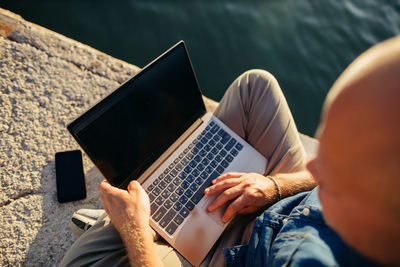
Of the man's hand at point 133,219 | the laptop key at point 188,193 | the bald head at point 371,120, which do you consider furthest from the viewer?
the laptop key at point 188,193

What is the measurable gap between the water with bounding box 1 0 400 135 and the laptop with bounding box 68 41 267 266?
1.78 m

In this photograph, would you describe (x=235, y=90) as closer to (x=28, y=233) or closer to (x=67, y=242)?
(x=67, y=242)

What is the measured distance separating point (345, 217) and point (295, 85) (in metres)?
3.01

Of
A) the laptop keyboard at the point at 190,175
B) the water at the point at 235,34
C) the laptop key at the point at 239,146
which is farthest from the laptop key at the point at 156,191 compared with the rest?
the water at the point at 235,34

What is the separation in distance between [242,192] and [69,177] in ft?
3.49

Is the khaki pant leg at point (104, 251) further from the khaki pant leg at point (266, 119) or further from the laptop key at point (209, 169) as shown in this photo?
the khaki pant leg at point (266, 119)

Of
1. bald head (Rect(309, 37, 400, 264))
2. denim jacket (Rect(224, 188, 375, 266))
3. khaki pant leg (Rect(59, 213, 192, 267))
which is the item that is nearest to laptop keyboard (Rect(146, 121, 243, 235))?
khaki pant leg (Rect(59, 213, 192, 267))

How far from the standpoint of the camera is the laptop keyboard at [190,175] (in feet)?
3.95

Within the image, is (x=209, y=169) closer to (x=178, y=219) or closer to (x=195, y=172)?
(x=195, y=172)

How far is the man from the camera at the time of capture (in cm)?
51

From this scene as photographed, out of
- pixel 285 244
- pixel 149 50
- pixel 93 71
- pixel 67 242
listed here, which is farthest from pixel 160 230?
pixel 149 50

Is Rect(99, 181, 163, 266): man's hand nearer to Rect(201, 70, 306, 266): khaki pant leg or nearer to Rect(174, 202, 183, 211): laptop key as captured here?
Rect(174, 202, 183, 211): laptop key

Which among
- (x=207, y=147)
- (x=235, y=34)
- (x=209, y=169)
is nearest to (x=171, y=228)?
(x=209, y=169)

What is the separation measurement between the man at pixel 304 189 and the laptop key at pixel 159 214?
0.09 m
